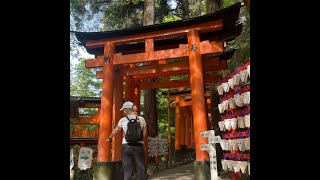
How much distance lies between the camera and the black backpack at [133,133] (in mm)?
5062

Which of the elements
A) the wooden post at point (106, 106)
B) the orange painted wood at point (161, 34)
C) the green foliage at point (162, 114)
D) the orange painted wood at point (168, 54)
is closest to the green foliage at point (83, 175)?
the wooden post at point (106, 106)

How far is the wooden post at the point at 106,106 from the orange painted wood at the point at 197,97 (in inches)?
82.3

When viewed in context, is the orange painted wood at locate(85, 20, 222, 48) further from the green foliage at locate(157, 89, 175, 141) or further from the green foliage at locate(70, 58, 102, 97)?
the green foliage at locate(70, 58, 102, 97)

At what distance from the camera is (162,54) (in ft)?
24.8

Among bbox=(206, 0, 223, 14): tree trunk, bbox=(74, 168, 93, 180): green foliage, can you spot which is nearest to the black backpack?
bbox=(74, 168, 93, 180): green foliage

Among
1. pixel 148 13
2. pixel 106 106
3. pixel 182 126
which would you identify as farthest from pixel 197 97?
pixel 182 126

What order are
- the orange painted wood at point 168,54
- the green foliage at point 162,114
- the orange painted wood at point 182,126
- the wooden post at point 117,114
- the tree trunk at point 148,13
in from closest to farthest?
the orange painted wood at point 168,54 < the wooden post at point 117,114 < the tree trunk at point 148,13 < the orange painted wood at point 182,126 < the green foliage at point 162,114

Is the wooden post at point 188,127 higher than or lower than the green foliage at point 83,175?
higher

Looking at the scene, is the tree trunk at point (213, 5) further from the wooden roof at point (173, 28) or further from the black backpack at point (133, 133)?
the black backpack at point (133, 133)

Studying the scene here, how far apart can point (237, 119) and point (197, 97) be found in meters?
1.54

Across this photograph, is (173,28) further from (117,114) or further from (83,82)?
(83,82)

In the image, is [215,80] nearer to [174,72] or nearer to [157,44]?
[174,72]
